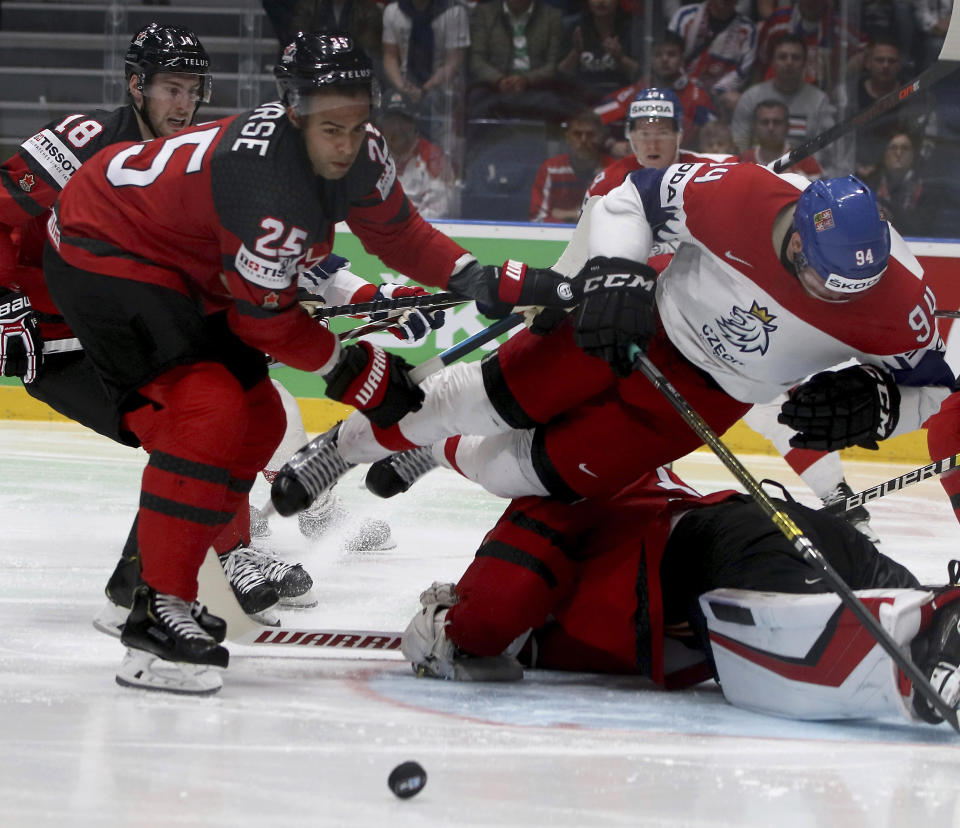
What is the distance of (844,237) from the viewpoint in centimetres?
215

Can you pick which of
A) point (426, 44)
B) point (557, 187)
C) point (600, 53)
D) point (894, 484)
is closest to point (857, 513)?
point (894, 484)

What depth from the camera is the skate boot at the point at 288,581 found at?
9.64ft

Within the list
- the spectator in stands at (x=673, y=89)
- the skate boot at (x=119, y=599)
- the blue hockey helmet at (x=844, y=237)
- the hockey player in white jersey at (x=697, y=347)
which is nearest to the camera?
the blue hockey helmet at (x=844, y=237)

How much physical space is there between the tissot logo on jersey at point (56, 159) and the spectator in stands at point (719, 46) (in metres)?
3.75

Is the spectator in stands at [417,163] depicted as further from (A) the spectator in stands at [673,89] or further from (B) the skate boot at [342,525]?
(B) the skate boot at [342,525]

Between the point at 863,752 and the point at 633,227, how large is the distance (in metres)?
1.04

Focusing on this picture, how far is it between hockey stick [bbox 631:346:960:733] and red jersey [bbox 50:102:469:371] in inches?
23.7

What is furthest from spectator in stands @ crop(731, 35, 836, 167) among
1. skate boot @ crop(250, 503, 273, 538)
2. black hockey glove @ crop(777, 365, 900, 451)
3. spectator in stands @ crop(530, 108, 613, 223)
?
black hockey glove @ crop(777, 365, 900, 451)

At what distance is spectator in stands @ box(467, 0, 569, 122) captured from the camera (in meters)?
6.12

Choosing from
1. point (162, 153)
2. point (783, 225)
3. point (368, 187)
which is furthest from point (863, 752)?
point (162, 153)

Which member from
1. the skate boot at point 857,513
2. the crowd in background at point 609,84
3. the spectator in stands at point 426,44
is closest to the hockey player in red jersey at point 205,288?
the skate boot at point 857,513

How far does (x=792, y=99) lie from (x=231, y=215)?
4328mm

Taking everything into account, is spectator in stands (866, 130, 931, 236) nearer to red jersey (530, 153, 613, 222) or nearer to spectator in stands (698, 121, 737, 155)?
spectator in stands (698, 121, 737, 155)

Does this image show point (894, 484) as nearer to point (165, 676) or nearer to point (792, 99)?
point (165, 676)
